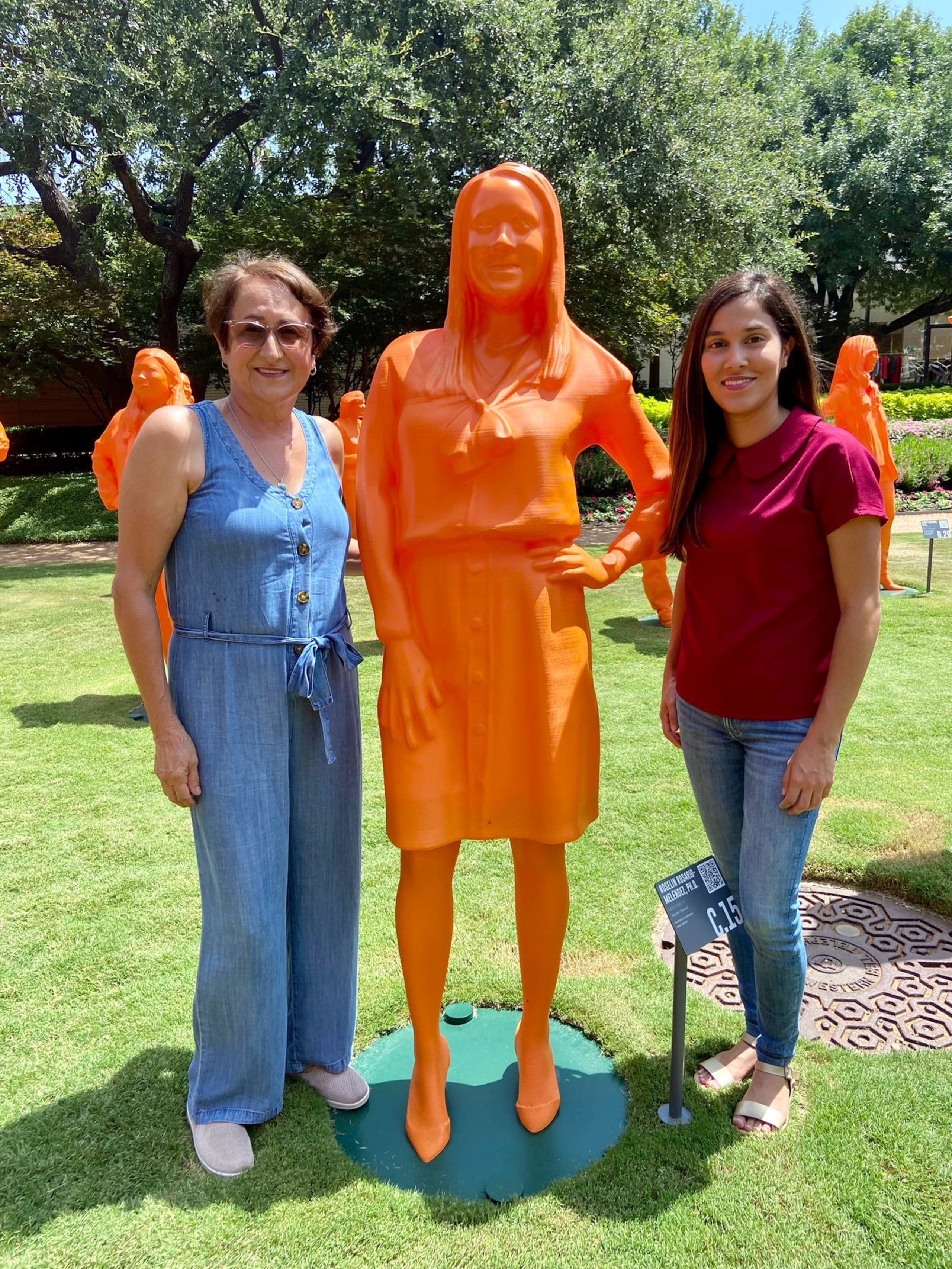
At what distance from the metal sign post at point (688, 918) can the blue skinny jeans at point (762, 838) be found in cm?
5

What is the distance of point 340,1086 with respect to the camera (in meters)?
2.67

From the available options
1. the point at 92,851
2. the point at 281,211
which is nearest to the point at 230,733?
the point at 92,851

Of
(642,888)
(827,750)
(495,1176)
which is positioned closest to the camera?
(827,750)

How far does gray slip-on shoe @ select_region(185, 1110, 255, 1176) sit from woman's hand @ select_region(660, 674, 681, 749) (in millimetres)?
1616

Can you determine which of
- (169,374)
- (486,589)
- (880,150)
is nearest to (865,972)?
(486,589)

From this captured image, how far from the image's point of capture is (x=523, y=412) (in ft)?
7.24

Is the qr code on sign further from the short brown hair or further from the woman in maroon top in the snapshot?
the short brown hair

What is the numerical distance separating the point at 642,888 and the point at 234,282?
2.85 meters

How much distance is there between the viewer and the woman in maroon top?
2.12m

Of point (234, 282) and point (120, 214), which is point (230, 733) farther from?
point (120, 214)

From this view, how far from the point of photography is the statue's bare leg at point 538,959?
2453 millimetres

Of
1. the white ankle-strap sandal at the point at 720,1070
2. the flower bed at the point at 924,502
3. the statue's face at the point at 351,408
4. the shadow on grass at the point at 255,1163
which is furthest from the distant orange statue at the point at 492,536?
the flower bed at the point at 924,502

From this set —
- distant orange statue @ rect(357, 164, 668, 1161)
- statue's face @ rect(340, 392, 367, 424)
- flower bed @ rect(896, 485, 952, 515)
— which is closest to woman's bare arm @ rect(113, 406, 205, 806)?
distant orange statue @ rect(357, 164, 668, 1161)

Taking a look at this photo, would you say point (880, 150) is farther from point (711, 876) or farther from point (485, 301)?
point (711, 876)
